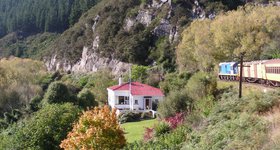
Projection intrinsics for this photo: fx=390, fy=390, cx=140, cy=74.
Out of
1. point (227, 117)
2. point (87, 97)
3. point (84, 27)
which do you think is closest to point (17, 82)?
point (87, 97)

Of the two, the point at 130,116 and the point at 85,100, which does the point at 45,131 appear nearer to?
the point at 85,100

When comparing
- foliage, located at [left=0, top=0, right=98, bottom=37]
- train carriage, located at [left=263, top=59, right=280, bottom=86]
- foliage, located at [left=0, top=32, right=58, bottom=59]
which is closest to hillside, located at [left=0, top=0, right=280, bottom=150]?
train carriage, located at [left=263, top=59, right=280, bottom=86]

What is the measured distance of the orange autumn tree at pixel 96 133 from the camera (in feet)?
60.7

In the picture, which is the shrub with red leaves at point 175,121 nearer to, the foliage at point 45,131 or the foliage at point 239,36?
the foliage at point 45,131

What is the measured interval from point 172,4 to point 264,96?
73.4 meters

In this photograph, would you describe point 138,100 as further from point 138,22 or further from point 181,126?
point 138,22

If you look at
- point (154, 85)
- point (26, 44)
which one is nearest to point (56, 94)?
point (154, 85)

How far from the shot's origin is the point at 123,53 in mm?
92625

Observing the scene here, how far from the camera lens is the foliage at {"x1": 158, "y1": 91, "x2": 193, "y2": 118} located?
3058 cm

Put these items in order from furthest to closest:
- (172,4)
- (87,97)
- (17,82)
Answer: (172,4) < (17,82) < (87,97)

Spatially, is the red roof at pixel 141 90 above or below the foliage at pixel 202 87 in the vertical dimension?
below

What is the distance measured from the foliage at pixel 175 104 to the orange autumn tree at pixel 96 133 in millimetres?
11514

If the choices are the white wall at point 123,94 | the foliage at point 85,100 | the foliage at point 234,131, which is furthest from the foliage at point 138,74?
the foliage at point 234,131

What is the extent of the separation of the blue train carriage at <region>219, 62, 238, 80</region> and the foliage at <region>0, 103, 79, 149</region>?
19.3 meters
